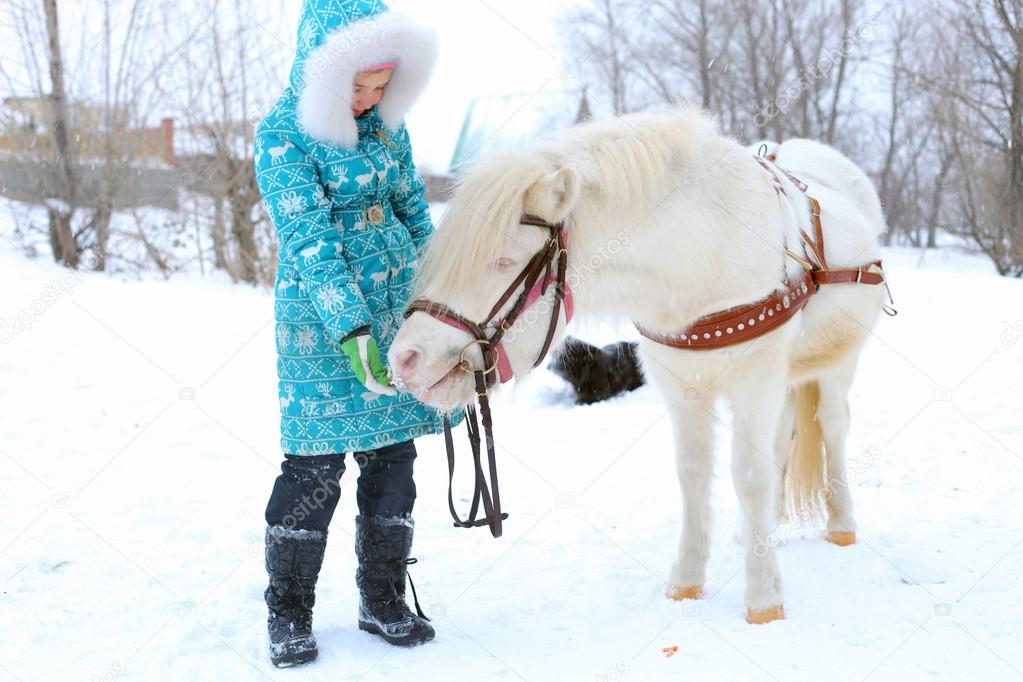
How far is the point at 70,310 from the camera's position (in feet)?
23.6

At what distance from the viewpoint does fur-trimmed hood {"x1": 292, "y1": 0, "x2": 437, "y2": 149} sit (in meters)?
2.22

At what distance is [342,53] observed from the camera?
7.33 ft

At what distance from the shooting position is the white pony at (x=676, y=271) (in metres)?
2.15

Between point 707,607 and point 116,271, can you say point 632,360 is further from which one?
point 116,271

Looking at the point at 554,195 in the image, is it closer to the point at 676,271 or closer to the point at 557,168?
the point at 557,168

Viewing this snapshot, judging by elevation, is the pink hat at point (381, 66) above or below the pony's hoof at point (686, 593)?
above

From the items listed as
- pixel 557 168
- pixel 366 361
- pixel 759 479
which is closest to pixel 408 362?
Answer: pixel 366 361

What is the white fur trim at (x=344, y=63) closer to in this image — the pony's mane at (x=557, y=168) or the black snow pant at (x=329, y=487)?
the pony's mane at (x=557, y=168)

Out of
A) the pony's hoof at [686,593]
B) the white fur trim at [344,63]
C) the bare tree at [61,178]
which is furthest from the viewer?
the bare tree at [61,178]

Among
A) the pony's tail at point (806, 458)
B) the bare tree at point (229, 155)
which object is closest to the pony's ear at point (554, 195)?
the pony's tail at point (806, 458)

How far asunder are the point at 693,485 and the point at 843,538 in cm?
87

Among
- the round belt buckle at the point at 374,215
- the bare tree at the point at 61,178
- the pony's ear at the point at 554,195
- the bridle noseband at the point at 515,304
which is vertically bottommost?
the bare tree at the point at 61,178

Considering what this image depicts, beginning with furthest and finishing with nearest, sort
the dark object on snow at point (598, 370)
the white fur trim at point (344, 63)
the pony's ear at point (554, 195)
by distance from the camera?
the dark object on snow at point (598, 370) → the white fur trim at point (344, 63) → the pony's ear at point (554, 195)

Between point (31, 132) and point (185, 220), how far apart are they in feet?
7.11
